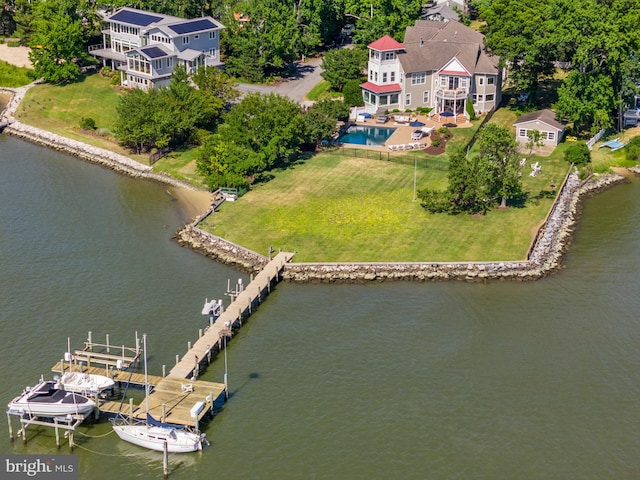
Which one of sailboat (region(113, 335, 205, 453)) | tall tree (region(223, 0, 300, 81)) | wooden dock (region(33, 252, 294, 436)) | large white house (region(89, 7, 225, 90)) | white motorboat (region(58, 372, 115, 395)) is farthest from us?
tall tree (region(223, 0, 300, 81))

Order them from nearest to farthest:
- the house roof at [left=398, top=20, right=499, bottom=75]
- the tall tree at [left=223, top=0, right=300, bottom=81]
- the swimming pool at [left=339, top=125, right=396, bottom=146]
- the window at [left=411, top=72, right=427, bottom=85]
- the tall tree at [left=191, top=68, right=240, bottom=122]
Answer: the swimming pool at [left=339, top=125, right=396, bottom=146] < the tall tree at [left=191, top=68, right=240, bottom=122] < the house roof at [left=398, top=20, right=499, bottom=75] < the window at [left=411, top=72, right=427, bottom=85] < the tall tree at [left=223, top=0, right=300, bottom=81]

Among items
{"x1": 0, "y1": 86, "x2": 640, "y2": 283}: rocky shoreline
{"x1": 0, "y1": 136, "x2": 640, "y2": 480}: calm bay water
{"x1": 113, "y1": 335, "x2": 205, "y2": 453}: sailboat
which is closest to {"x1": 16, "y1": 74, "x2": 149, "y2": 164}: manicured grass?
{"x1": 0, "y1": 136, "x2": 640, "y2": 480}: calm bay water

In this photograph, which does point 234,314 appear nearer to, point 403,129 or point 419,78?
point 403,129

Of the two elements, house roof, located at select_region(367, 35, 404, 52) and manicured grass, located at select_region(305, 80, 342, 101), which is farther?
manicured grass, located at select_region(305, 80, 342, 101)

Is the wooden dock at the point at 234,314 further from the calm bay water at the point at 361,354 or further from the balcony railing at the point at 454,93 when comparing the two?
the balcony railing at the point at 454,93

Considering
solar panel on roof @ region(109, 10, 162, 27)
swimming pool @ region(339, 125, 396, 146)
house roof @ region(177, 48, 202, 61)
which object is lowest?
swimming pool @ region(339, 125, 396, 146)

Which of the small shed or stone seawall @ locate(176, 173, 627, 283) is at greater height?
the small shed

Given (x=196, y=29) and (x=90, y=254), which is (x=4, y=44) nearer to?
(x=196, y=29)

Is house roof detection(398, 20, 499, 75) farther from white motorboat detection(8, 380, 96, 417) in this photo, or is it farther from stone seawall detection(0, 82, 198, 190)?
white motorboat detection(8, 380, 96, 417)
